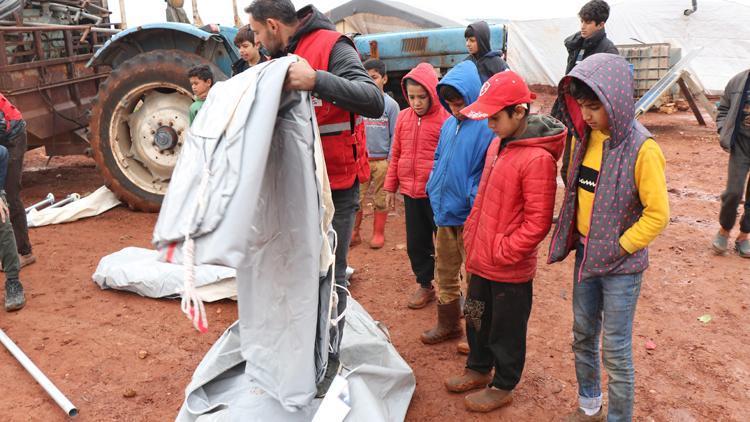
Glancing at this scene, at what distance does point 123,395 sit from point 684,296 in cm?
381

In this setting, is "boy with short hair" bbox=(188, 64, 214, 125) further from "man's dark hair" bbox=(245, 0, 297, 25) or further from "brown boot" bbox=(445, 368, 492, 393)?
"brown boot" bbox=(445, 368, 492, 393)

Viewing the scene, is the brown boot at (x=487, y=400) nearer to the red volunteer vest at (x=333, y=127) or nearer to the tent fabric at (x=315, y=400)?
the tent fabric at (x=315, y=400)

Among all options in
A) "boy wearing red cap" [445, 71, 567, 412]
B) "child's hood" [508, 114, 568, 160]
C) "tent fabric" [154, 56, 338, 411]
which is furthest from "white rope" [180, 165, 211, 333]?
"child's hood" [508, 114, 568, 160]

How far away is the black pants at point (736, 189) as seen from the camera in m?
4.84

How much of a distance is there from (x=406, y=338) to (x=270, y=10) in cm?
222

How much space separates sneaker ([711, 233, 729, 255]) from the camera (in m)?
5.01

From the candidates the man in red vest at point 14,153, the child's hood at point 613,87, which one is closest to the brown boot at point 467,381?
the child's hood at point 613,87

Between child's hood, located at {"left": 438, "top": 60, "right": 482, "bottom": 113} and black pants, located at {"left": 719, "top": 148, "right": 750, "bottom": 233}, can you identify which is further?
black pants, located at {"left": 719, "top": 148, "right": 750, "bottom": 233}

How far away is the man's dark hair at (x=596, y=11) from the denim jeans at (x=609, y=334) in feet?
10.5

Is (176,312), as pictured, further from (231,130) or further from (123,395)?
(231,130)

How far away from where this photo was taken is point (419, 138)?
12.6ft

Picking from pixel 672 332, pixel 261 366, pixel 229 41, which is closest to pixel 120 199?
pixel 229 41

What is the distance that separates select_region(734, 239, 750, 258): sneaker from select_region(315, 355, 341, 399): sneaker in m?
3.96

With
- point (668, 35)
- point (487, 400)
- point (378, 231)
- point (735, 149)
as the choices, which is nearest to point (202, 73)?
point (378, 231)
